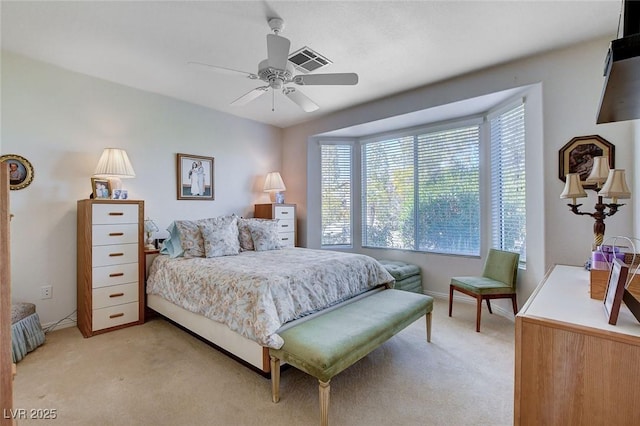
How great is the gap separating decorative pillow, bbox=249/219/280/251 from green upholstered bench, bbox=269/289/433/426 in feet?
Result: 5.26

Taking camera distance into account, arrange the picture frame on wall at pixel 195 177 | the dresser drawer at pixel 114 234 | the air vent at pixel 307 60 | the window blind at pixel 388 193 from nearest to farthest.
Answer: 1. the air vent at pixel 307 60
2. the dresser drawer at pixel 114 234
3. the picture frame on wall at pixel 195 177
4. the window blind at pixel 388 193

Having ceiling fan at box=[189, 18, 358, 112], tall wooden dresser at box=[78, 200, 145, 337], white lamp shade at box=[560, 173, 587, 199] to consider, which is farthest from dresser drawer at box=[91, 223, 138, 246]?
white lamp shade at box=[560, 173, 587, 199]

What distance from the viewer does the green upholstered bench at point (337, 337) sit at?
169cm

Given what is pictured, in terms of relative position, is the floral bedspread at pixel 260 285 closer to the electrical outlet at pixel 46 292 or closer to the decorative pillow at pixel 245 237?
the decorative pillow at pixel 245 237

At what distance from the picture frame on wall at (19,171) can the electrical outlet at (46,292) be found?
102 cm

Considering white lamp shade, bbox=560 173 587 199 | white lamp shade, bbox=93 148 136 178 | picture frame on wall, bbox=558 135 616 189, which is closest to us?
white lamp shade, bbox=560 173 587 199

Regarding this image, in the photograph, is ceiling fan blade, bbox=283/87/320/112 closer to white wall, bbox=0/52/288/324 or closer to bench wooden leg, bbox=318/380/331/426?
white wall, bbox=0/52/288/324

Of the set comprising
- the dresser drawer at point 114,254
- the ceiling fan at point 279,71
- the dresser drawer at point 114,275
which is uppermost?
the ceiling fan at point 279,71

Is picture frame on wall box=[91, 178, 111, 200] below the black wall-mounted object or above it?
below

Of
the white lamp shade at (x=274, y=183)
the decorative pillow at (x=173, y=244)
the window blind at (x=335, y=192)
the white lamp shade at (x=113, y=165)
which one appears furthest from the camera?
the window blind at (x=335, y=192)

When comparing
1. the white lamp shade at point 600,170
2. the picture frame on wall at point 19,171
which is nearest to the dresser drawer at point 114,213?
the picture frame on wall at point 19,171

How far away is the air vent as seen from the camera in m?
2.68

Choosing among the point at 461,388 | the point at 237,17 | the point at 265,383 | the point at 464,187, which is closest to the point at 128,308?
the point at 265,383

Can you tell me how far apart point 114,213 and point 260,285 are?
6.66 feet
